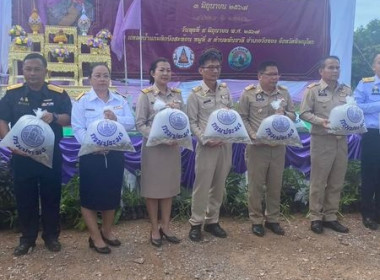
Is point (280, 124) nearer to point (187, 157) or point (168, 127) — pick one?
point (168, 127)

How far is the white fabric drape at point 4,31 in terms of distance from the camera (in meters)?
5.40

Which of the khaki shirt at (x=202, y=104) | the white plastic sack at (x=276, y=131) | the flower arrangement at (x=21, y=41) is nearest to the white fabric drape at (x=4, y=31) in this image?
the flower arrangement at (x=21, y=41)

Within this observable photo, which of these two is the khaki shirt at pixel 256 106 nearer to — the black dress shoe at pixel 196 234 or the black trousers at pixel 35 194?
the black dress shoe at pixel 196 234

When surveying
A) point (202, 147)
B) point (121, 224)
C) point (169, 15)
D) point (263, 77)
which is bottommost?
point (121, 224)

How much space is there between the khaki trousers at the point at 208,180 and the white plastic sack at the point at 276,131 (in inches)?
12.7

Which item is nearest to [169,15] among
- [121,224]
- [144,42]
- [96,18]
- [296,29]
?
[144,42]

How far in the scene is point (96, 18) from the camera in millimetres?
5750

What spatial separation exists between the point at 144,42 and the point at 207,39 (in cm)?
100

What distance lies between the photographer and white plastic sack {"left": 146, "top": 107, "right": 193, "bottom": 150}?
3016mm

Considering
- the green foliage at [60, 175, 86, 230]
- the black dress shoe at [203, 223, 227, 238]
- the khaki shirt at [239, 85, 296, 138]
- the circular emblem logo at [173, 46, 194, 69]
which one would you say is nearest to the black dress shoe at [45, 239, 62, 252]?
the green foliage at [60, 175, 86, 230]

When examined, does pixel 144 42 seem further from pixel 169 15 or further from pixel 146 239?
pixel 146 239

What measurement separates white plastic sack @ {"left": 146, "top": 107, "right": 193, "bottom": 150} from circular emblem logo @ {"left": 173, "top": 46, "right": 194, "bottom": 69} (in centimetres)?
325

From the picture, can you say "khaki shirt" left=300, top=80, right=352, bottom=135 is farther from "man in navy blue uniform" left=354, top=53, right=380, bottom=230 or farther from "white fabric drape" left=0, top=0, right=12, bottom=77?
"white fabric drape" left=0, top=0, right=12, bottom=77

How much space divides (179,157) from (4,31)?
3579mm
